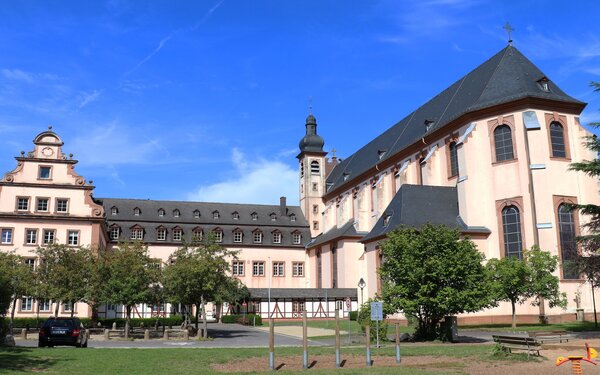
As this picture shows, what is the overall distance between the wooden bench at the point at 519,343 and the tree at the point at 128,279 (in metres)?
22.1

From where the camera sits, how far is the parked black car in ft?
80.7

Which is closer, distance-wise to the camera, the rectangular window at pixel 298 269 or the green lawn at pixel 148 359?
the green lawn at pixel 148 359

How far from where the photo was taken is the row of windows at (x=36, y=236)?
49.7m

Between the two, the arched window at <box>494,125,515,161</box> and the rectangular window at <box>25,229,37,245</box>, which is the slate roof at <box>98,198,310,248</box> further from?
the arched window at <box>494,125,515,161</box>

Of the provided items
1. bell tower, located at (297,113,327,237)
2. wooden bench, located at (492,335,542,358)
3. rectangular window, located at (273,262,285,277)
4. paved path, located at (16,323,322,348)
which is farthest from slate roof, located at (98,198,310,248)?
wooden bench, located at (492,335,542,358)

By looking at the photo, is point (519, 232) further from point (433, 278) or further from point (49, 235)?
point (49, 235)

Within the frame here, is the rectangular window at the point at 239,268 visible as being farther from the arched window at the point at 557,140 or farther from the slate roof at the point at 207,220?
the arched window at the point at 557,140

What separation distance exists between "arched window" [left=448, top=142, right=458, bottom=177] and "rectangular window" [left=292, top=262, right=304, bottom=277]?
103 feet

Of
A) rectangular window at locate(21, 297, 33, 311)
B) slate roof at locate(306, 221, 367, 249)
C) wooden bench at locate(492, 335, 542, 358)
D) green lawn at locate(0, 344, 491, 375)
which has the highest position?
slate roof at locate(306, 221, 367, 249)

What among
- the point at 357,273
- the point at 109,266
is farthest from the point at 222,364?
the point at 357,273

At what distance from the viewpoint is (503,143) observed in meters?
42.0

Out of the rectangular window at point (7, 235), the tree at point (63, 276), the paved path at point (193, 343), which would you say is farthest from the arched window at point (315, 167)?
the paved path at point (193, 343)

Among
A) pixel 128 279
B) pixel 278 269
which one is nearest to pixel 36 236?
pixel 128 279

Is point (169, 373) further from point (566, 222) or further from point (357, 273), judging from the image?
point (357, 273)
